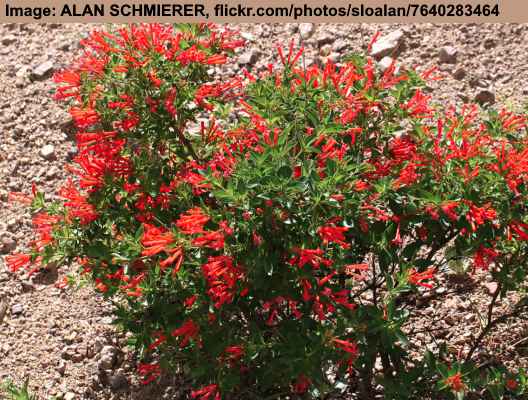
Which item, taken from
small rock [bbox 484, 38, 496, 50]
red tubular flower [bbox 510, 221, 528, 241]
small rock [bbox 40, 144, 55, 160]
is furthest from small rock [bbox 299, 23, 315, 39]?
red tubular flower [bbox 510, 221, 528, 241]

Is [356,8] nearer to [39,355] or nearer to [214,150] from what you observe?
[214,150]

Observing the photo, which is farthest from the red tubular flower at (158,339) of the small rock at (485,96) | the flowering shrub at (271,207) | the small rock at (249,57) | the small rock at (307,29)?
the small rock at (307,29)

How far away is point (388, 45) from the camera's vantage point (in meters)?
5.86

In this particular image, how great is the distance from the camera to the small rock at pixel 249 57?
19.5ft

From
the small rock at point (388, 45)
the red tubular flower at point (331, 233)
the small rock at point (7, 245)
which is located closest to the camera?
→ the red tubular flower at point (331, 233)

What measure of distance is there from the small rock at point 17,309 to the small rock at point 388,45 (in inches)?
126

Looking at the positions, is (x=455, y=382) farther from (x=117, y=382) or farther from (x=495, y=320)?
(x=117, y=382)

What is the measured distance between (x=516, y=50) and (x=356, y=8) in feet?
4.31

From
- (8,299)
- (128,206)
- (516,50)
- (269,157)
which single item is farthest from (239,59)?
(269,157)

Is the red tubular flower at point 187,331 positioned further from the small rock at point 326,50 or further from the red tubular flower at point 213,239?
the small rock at point 326,50

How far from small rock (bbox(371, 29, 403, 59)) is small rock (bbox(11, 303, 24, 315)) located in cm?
321

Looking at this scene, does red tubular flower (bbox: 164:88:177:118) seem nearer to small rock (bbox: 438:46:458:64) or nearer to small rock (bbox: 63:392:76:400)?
small rock (bbox: 63:392:76:400)

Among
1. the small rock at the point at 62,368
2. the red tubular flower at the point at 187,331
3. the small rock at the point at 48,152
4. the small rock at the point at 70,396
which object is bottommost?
the small rock at the point at 70,396

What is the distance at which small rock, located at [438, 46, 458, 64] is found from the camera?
578 cm
